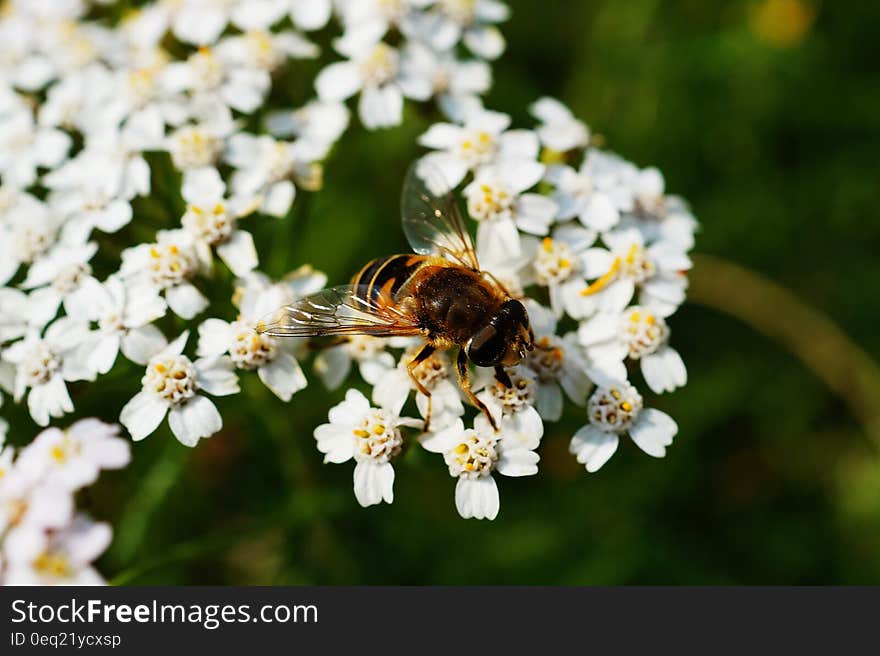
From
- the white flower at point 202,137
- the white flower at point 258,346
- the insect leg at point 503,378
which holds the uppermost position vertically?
the white flower at point 202,137

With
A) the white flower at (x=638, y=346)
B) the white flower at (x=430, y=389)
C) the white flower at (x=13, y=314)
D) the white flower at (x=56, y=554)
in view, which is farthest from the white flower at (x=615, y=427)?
the white flower at (x=13, y=314)

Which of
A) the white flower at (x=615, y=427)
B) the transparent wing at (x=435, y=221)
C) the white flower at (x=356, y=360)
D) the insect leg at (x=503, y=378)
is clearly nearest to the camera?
the insect leg at (x=503, y=378)

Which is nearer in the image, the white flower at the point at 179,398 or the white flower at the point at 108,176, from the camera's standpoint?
the white flower at the point at 179,398

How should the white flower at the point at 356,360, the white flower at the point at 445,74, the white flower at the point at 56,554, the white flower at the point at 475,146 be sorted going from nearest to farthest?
the white flower at the point at 56,554 → the white flower at the point at 356,360 → the white flower at the point at 475,146 → the white flower at the point at 445,74

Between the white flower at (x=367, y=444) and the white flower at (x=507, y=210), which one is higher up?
the white flower at (x=507, y=210)

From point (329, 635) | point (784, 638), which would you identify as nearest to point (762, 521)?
point (784, 638)

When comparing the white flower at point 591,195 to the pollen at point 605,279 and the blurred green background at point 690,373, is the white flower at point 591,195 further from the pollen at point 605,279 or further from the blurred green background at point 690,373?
the blurred green background at point 690,373

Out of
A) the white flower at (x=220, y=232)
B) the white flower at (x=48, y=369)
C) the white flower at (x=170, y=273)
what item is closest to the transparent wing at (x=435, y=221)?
the white flower at (x=220, y=232)

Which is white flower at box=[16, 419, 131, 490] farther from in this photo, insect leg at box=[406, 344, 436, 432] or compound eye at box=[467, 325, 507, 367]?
compound eye at box=[467, 325, 507, 367]
